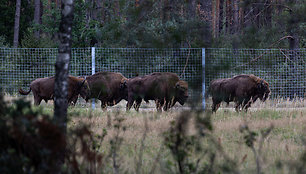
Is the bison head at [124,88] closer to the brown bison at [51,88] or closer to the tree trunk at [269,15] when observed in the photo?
the brown bison at [51,88]

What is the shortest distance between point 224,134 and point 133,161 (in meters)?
2.84

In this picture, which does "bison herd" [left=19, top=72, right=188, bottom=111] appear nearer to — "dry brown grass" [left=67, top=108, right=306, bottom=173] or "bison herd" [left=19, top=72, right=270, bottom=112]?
"bison herd" [left=19, top=72, right=270, bottom=112]

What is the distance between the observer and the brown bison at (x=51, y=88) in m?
12.8

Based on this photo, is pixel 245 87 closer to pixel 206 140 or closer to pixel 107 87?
pixel 107 87

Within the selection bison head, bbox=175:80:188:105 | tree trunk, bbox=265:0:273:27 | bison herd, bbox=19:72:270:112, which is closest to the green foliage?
bison herd, bbox=19:72:270:112

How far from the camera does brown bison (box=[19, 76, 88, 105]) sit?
12.8 m

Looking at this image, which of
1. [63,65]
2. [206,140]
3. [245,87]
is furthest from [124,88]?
[63,65]

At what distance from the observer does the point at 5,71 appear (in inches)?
588

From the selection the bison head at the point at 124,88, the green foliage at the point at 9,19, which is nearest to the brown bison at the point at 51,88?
the bison head at the point at 124,88

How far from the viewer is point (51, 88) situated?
13.2m

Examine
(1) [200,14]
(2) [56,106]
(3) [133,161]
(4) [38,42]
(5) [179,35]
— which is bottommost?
(3) [133,161]

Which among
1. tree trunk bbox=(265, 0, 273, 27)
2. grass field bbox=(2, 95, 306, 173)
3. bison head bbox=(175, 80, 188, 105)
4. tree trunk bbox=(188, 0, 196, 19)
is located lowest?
grass field bbox=(2, 95, 306, 173)

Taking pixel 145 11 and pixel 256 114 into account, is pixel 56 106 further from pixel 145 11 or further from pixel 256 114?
pixel 256 114

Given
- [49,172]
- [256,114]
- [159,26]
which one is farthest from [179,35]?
[256,114]
